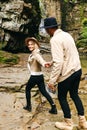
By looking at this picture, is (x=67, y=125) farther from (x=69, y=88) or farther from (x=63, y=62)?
(x=63, y=62)

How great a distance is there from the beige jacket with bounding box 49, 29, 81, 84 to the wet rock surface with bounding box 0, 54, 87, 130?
115 cm

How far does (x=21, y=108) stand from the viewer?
7.34 m

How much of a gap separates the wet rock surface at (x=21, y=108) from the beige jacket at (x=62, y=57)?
1154mm

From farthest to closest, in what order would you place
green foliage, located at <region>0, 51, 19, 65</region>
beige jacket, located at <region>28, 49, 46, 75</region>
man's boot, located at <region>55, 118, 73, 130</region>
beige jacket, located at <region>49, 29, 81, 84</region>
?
green foliage, located at <region>0, 51, 19, 65</region>, beige jacket, located at <region>28, 49, 46, 75</region>, man's boot, located at <region>55, 118, 73, 130</region>, beige jacket, located at <region>49, 29, 81, 84</region>

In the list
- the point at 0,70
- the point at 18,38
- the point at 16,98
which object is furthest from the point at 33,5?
the point at 16,98

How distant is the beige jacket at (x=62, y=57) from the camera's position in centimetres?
541

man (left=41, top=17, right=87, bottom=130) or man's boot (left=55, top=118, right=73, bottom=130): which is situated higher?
man (left=41, top=17, right=87, bottom=130)

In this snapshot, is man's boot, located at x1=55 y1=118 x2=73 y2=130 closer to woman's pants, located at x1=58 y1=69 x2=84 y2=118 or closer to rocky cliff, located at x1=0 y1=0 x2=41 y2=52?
woman's pants, located at x1=58 y1=69 x2=84 y2=118

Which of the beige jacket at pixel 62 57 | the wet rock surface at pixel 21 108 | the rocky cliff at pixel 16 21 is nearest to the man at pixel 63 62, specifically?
the beige jacket at pixel 62 57

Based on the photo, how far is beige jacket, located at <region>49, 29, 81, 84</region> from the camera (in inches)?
213

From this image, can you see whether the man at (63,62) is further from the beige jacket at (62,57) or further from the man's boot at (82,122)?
the man's boot at (82,122)

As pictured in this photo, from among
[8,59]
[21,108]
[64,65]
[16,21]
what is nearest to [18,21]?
[16,21]

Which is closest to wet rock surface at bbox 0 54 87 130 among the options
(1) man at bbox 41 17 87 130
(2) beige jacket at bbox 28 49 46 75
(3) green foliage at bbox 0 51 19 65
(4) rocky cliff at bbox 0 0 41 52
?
(1) man at bbox 41 17 87 130

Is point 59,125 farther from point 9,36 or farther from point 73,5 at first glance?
point 73,5
